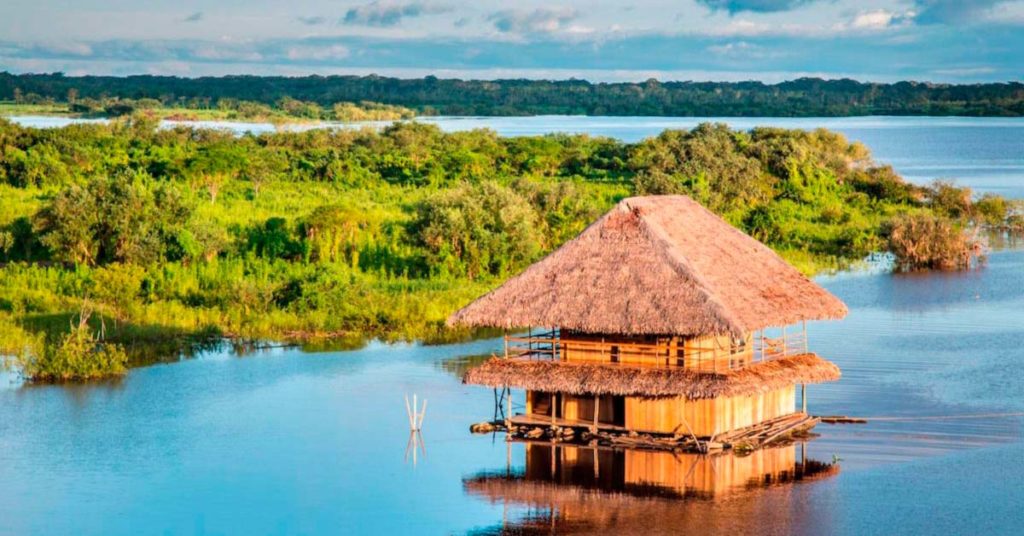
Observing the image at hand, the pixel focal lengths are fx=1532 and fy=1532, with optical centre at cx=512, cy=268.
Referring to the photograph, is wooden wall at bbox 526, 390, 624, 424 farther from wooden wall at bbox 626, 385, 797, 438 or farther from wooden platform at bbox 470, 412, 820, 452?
wooden wall at bbox 626, 385, 797, 438

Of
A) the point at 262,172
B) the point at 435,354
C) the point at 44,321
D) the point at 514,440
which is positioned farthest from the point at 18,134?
the point at 514,440

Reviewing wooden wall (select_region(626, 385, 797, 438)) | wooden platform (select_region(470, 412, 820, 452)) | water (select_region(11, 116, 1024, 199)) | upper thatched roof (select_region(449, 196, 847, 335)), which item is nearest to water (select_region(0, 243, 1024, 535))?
wooden platform (select_region(470, 412, 820, 452))

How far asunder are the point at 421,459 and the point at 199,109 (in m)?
124

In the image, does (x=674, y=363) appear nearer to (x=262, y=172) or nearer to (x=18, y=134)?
(x=262, y=172)

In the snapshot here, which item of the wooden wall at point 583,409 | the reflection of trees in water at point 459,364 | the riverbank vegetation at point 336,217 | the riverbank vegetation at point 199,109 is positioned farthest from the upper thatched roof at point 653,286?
the riverbank vegetation at point 199,109

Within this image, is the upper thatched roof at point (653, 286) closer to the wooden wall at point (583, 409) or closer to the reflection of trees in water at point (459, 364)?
the wooden wall at point (583, 409)

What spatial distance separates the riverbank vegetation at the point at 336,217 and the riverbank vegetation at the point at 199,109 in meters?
48.1

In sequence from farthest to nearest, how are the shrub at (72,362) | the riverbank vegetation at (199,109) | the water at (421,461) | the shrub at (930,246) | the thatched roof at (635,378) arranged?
the riverbank vegetation at (199,109) < the shrub at (930,246) < the shrub at (72,362) < the thatched roof at (635,378) < the water at (421,461)

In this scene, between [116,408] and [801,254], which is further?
[801,254]

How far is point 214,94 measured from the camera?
A: 166000 millimetres

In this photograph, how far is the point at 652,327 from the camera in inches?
1000

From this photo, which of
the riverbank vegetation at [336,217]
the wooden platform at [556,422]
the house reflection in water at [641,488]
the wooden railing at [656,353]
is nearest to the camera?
the house reflection in water at [641,488]

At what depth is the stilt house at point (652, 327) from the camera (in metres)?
25.4

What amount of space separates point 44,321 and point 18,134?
3657 centimetres
